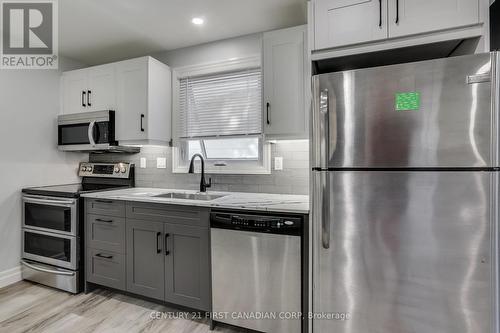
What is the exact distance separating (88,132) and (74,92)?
2.02ft

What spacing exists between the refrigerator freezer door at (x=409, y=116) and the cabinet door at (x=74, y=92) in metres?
2.70

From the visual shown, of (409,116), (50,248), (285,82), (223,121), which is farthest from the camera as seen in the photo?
(223,121)

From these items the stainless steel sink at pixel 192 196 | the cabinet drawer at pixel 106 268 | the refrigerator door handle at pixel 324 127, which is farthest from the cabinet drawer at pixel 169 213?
the refrigerator door handle at pixel 324 127

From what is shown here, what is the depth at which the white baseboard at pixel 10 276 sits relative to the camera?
2.57m

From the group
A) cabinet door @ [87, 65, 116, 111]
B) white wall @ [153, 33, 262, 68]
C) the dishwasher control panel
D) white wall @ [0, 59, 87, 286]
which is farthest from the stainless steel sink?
white wall @ [0, 59, 87, 286]

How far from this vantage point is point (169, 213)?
2.07m

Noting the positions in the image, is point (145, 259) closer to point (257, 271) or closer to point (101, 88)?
point (257, 271)

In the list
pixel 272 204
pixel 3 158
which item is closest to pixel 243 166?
pixel 272 204

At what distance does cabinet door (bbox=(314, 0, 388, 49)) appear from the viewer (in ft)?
5.00

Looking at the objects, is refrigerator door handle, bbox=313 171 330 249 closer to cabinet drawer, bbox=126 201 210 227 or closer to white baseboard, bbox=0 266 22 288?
cabinet drawer, bbox=126 201 210 227

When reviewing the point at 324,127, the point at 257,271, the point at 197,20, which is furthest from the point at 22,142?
the point at 324,127

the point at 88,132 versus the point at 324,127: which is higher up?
the point at 88,132

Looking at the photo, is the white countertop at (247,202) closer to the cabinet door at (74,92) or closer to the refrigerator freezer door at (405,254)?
the refrigerator freezer door at (405,254)

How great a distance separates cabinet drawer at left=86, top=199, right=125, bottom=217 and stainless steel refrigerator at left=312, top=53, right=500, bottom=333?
67.8 inches
